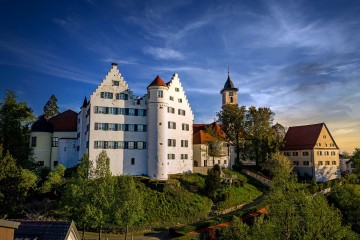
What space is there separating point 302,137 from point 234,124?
21.6 metres

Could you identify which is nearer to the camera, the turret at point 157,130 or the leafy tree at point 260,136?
the turret at point 157,130

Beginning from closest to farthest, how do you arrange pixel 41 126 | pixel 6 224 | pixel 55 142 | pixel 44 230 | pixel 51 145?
pixel 6 224 → pixel 44 230 → pixel 51 145 → pixel 41 126 → pixel 55 142

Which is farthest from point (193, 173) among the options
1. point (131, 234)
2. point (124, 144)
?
point (131, 234)

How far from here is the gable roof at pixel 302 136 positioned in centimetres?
7256

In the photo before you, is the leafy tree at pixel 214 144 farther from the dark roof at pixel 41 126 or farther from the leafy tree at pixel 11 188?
the leafy tree at pixel 11 188

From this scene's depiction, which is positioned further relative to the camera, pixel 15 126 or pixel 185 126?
pixel 185 126

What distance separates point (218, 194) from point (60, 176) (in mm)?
26456

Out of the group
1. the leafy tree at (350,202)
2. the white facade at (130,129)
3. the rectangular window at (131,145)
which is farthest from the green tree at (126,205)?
the leafy tree at (350,202)

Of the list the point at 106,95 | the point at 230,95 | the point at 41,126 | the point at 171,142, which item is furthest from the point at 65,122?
the point at 230,95

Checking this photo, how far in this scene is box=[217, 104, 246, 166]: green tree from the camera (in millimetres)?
67500

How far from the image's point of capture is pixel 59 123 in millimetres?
57625

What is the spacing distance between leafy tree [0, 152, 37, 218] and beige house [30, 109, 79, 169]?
597 inches

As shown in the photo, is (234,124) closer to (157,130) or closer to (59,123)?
(157,130)

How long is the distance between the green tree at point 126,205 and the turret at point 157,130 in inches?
708
